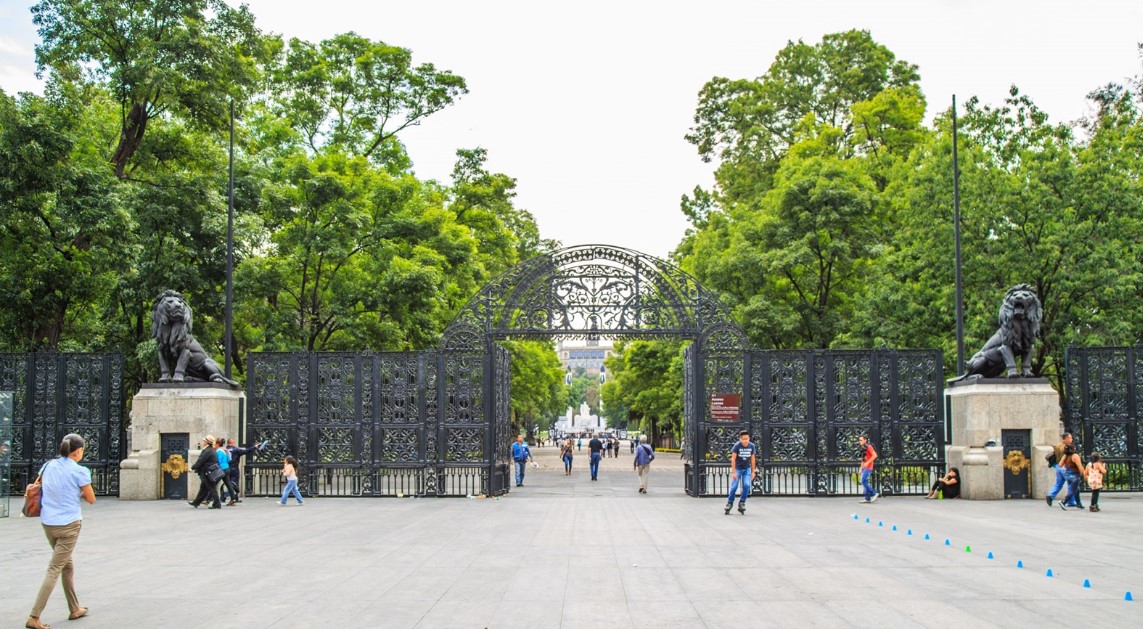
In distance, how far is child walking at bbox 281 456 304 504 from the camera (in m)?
20.9

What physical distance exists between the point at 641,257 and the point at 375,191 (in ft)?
40.5

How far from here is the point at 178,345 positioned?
869 inches

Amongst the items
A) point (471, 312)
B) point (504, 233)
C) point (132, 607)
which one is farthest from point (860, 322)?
point (132, 607)

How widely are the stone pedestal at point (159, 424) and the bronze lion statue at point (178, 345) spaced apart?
334mm

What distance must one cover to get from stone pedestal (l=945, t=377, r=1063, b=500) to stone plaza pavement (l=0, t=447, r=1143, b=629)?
1.92 meters

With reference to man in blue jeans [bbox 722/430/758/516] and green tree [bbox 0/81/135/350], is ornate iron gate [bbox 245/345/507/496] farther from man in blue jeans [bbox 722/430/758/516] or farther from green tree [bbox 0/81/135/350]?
man in blue jeans [bbox 722/430/758/516]

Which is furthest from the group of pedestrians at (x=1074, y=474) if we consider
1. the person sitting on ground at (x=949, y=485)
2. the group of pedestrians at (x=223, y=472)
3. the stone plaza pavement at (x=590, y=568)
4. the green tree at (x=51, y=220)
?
the green tree at (x=51, y=220)

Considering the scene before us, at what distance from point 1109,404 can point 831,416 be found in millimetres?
6030

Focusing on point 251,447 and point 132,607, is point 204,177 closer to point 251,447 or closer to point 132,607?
point 251,447

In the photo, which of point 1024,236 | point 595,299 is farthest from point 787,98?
point 595,299

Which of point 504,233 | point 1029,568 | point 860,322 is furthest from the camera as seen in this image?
point 504,233

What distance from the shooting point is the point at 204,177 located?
92.9ft

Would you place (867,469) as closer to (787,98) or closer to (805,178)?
(805,178)

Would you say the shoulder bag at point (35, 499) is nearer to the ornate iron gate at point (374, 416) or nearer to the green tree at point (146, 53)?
the ornate iron gate at point (374, 416)
